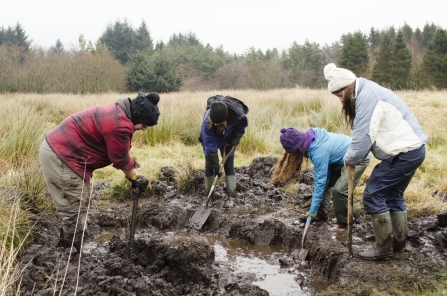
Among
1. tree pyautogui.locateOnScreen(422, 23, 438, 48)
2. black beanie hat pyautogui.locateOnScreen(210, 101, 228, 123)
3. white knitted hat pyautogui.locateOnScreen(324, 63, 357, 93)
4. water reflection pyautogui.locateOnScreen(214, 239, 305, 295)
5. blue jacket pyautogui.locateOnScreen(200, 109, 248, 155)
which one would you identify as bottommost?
water reflection pyautogui.locateOnScreen(214, 239, 305, 295)

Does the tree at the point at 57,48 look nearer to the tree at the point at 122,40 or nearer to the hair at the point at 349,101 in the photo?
the tree at the point at 122,40

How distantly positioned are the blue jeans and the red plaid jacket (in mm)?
2284

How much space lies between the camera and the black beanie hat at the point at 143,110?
3.81m

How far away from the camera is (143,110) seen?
382 cm

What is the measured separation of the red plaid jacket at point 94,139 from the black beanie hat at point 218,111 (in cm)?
164

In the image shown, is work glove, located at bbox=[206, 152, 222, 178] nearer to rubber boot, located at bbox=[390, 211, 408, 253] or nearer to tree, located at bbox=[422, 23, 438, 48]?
rubber boot, located at bbox=[390, 211, 408, 253]

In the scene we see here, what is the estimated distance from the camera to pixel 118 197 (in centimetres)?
661

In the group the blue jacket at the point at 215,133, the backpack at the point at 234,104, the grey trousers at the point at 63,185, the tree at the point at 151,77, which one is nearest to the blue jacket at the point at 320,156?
the backpack at the point at 234,104

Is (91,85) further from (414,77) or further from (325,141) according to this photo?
(414,77)

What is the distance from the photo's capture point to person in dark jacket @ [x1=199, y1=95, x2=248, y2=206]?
5391 mm

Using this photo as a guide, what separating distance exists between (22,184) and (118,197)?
1895 mm

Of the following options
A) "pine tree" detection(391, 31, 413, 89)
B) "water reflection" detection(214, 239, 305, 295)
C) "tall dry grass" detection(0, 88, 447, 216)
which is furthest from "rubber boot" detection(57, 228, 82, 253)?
"pine tree" detection(391, 31, 413, 89)

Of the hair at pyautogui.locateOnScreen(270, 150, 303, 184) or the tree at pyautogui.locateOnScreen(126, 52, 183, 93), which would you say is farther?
the tree at pyautogui.locateOnScreen(126, 52, 183, 93)

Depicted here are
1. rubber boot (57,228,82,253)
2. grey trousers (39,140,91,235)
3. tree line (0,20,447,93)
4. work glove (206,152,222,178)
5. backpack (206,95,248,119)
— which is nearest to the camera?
grey trousers (39,140,91,235)
